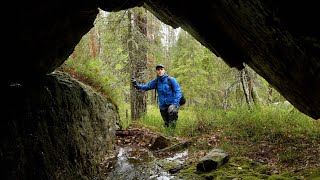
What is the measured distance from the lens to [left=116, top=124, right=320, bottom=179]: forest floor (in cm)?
628

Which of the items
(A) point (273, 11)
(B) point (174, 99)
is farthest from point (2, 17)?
(B) point (174, 99)

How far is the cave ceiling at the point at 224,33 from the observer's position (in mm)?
3688

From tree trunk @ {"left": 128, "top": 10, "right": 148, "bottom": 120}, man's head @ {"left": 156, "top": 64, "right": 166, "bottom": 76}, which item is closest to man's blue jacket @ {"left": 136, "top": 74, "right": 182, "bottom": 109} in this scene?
man's head @ {"left": 156, "top": 64, "right": 166, "bottom": 76}

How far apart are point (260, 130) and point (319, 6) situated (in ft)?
20.7

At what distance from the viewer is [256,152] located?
7.86 m

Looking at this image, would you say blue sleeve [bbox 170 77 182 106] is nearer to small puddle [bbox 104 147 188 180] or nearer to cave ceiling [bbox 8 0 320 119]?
small puddle [bbox 104 147 188 180]

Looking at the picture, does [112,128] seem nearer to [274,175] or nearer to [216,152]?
[216,152]

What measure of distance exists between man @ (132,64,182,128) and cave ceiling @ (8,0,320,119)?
5553 millimetres

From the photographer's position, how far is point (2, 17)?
4.18m

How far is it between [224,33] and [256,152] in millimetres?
3599

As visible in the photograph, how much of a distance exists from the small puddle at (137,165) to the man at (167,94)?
272 cm

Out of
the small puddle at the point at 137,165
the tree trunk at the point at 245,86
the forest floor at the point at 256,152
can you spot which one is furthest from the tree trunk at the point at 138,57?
the small puddle at the point at 137,165

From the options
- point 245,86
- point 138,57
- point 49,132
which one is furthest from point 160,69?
point 49,132

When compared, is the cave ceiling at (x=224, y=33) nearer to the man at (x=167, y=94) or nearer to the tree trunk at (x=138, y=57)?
the man at (x=167, y=94)
